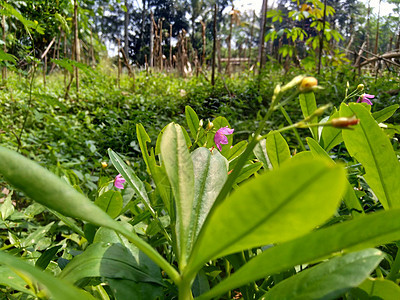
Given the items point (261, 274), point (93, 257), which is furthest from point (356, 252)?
point (93, 257)

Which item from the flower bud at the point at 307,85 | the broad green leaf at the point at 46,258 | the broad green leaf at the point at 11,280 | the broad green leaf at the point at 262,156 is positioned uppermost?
the flower bud at the point at 307,85

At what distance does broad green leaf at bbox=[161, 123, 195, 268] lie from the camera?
0.23m

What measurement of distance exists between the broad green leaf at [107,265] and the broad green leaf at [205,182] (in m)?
0.05

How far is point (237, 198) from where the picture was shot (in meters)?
0.15

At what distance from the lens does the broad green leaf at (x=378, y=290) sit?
0.21 m

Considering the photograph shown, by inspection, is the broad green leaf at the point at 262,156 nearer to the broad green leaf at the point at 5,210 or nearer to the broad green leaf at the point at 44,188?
the broad green leaf at the point at 44,188

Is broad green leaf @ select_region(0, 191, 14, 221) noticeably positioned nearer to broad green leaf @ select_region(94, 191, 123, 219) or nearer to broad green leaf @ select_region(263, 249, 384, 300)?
broad green leaf @ select_region(94, 191, 123, 219)

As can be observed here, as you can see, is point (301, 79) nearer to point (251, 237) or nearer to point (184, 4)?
point (251, 237)

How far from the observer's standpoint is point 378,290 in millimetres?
217

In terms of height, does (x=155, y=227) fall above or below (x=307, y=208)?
below

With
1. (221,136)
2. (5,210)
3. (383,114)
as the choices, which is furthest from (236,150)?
(5,210)

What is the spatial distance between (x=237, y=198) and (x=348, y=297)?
19 cm

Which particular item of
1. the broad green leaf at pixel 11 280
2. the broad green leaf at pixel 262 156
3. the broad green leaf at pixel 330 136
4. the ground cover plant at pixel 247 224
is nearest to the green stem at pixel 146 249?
the ground cover plant at pixel 247 224

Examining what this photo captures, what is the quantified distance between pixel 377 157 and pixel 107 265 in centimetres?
25
